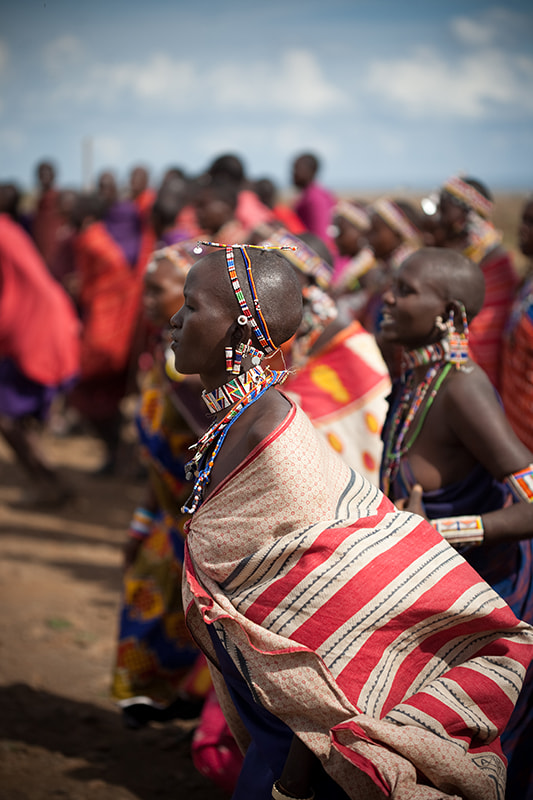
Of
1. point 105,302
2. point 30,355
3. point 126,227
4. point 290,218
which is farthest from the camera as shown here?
point 290,218

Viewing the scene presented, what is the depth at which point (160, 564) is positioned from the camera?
3967 mm

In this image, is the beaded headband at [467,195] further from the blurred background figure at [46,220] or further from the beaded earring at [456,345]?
Answer: the blurred background figure at [46,220]

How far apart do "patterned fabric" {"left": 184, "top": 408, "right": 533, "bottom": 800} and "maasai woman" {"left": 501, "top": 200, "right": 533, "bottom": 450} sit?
237cm

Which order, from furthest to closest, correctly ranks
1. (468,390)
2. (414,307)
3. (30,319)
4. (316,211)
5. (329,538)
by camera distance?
(316,211) → (30,319) → (414,307) → (468,390) → (329,538)

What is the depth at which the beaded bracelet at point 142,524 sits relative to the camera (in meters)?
4.05

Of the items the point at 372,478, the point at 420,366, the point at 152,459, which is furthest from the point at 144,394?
the point at 420,366

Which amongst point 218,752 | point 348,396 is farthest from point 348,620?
point 348,396

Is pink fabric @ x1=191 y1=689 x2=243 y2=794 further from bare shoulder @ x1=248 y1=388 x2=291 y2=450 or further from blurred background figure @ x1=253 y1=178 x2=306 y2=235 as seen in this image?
blurred background figure @ x1=253 y1=178 x2=306 y2=235

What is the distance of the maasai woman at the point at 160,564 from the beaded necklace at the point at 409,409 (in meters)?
1.09

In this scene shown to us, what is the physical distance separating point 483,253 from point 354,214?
2817 mm

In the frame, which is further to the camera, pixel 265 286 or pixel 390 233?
pixel 390 233

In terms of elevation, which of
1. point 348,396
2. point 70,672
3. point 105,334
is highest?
point 348,396

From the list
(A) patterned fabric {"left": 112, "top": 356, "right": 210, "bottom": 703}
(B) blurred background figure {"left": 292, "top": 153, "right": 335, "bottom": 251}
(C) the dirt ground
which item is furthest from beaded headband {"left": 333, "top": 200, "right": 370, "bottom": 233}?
(A) patterned fabric {"left": 112, "top": 356, "right": 210, "bottom": 703}

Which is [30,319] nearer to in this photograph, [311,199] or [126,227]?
[126,227]
